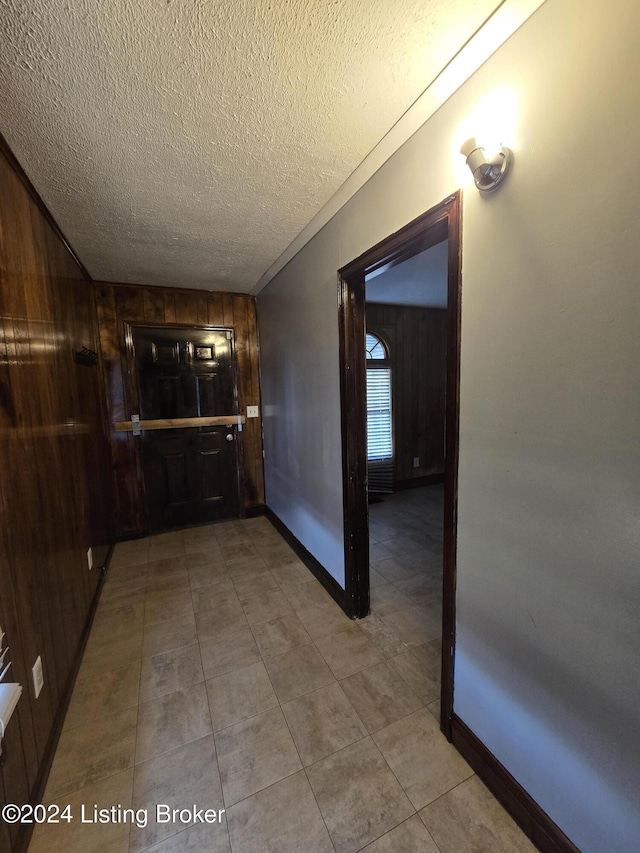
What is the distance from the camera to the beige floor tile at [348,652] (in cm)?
175

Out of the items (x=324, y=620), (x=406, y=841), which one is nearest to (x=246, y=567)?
(x=324, y=620)

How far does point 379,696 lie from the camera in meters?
1.58

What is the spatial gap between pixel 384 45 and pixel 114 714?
108 inches

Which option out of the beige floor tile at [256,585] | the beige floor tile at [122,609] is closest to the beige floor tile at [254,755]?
the beige floor tile at [256,585]

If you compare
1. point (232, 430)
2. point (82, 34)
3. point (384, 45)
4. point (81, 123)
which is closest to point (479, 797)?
point (384, 45)

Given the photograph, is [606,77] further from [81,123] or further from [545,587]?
[81,123]

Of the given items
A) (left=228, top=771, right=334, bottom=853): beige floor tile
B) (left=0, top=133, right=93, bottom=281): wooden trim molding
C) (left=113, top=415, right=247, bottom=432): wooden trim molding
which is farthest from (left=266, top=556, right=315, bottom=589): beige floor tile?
(left=0, top=133, right=93, bottom=281): wooden trim molding

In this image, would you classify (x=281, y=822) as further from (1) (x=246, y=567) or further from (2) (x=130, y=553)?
(2) (x=130, y=553)

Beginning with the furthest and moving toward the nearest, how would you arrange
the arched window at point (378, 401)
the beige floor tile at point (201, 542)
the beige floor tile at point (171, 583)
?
the arched window at point (378, 401) < the beige floor tile at point (201, 542) < the beige floor tile at point (171, 583)

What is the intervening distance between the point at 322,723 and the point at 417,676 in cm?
53

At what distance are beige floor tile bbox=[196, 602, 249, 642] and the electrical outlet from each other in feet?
2.67

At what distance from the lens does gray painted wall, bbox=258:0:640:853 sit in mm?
772

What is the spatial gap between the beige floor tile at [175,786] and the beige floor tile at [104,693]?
369mm

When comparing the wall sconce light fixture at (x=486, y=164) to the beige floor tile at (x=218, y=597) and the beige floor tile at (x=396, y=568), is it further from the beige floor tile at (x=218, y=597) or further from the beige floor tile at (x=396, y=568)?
the beige floor tile at (x=218, y=597)
